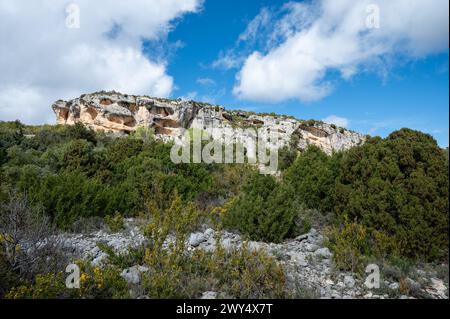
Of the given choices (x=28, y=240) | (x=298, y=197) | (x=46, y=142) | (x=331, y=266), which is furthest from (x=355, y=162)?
(x=46, y=142)

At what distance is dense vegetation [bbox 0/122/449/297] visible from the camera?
14.7 ft

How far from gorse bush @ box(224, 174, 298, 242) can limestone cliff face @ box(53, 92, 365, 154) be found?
18.2 meters

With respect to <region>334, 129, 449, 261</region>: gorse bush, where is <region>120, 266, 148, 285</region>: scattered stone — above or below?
below

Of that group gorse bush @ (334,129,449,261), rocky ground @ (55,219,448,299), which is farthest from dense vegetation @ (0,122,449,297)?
rocky ground @ (55,219,448,299)

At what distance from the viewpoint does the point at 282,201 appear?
6.36 metres

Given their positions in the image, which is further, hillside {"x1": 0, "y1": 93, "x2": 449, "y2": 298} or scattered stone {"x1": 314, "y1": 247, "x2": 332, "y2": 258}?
scattered stone {"x1": 314, "y1": 247, "x2": 332, "y2": 258}

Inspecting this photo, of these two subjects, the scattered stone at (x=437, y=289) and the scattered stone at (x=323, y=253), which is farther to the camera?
the scattered stone at (x=323, y=253)

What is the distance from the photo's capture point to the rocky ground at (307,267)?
3.85 meters

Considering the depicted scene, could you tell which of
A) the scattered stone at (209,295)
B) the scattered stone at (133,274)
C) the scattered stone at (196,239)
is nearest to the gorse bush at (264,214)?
the scattered stone at (196,239)

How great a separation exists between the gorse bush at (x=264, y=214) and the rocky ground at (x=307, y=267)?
0.23 meters

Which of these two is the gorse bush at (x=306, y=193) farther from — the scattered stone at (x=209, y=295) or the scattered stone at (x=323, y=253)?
the scattered stone at (x=209, y=295)

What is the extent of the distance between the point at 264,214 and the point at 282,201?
1.87 feet

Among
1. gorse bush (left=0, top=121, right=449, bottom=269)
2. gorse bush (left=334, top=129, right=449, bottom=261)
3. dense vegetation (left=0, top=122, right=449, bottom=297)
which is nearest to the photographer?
dense vegetation (left=0, top=122, right=449, bottom=297)

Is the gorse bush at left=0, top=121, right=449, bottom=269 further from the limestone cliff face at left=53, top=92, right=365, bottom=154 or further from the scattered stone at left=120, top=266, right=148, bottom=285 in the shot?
the limestone cliff face at left=53, top=92, right=365, bottom=154
